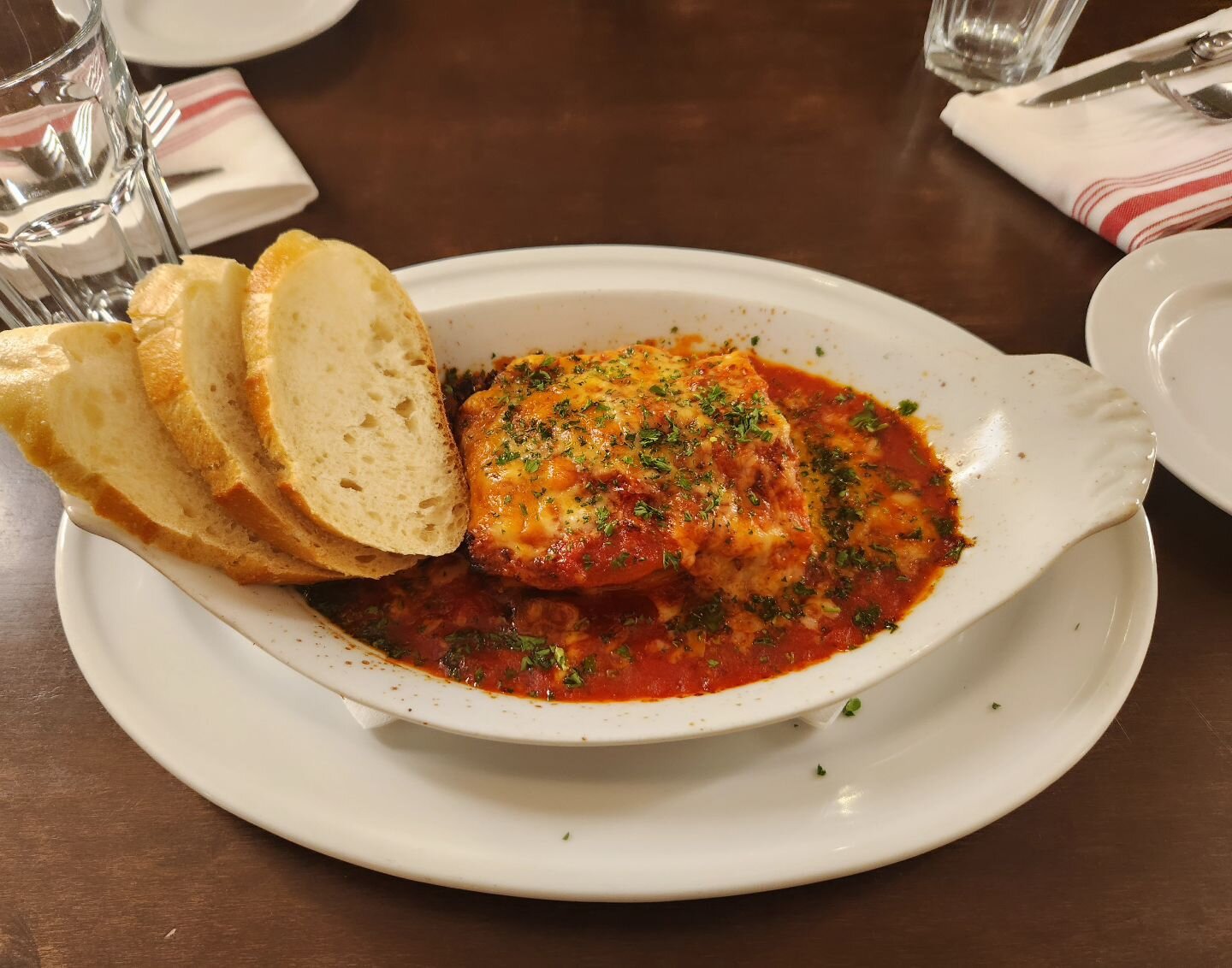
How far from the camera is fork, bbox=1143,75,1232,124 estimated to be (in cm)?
304

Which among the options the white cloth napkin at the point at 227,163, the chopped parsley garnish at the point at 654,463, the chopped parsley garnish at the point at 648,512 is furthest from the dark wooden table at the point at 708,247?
the chopped parsley garnish at the point at 654,463

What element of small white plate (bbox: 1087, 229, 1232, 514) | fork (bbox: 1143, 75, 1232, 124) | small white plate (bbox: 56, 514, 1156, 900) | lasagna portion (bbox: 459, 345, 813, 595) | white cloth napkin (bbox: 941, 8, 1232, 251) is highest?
fork (bbox: 1143, 75, 1232, 124)

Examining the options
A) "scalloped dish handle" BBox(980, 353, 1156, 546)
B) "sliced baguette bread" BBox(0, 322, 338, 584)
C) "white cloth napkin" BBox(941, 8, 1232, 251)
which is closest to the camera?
"sliced baguette bread" BBox(0, 322, 338, 584)

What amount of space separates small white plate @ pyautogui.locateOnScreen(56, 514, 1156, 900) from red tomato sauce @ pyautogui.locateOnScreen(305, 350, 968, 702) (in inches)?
5.9

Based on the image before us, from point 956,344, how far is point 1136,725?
104 cm

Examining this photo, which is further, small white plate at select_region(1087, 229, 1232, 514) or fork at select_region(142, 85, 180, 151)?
fork at select_region(142, 85, 180, 151)

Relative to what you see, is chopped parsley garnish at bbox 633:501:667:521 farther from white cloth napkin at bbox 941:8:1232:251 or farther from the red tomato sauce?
white cloth napkin at bbox 941:8:1232:251

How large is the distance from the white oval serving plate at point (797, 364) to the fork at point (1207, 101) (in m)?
1.66

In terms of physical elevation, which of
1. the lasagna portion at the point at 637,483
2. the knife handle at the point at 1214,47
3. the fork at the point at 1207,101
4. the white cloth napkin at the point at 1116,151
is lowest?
the lasagna portion at the point at 637,483

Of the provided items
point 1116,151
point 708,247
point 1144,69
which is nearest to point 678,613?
point 708,247

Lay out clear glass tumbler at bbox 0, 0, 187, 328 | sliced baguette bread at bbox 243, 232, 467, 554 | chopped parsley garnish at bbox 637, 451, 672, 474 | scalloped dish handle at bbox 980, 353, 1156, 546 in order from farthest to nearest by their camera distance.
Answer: clear glass tumbler at bbox 0, 0, 187, 328 < chopped parsley garnish at bbox 637, 451, 672, 474 < sliced baguette bread at bbox 243, 232, 467, 554 < scalloped dish handle at bbox 980, 353, 1156, 546

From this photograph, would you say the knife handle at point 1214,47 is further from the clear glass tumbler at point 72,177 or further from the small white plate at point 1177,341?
the clear glass tumbler at point 72,177

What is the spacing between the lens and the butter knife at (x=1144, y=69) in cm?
318

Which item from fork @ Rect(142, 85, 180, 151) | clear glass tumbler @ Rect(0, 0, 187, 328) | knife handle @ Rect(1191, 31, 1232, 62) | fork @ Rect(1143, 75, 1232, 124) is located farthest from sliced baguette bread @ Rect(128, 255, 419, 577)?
knife handle @ Rect(1191, 31, 1232, 62)
